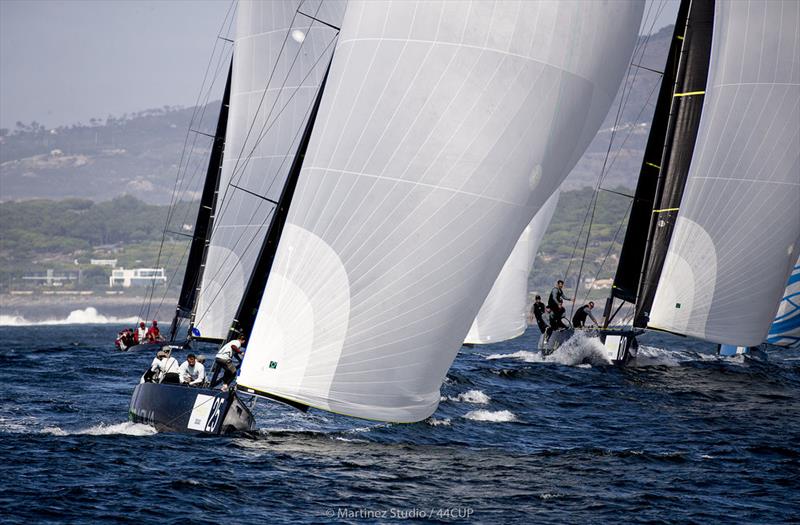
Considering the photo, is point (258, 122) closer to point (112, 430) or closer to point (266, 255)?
point (266, 255)

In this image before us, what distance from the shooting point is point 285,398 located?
12891mm

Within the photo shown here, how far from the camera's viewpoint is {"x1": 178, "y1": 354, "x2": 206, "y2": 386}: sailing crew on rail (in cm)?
1527

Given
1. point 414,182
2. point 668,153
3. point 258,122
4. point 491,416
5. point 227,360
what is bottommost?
point 491,416

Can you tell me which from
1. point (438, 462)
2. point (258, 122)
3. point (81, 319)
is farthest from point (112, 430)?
point (81, 319)

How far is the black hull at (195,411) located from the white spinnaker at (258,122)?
791cm

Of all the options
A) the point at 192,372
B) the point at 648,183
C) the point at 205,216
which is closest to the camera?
the point at 192,372

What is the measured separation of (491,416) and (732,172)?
9047 millimetres

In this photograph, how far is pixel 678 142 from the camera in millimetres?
25047

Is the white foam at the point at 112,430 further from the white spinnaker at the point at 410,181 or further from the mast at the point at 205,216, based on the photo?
the mast at the point at 205,216

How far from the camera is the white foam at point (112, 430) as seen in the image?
1477cm

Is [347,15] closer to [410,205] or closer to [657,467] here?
[410,205]

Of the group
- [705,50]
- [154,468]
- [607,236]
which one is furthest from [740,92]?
[607,236]

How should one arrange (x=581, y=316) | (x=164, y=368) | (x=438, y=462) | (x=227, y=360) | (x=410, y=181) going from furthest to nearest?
(x=581, y=316)
(x=164, y=368)
(x=227, y=360)
(x=438, y=462)
(x=410, y=181)

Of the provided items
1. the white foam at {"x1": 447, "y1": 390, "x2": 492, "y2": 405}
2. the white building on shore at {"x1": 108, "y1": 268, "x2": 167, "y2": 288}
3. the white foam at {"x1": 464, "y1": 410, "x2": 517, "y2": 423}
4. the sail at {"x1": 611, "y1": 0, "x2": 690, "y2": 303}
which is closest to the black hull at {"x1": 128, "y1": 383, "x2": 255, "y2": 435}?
the white foam at {"x1": 464, "y1": 410, "x2": 517, "y2": 423}
